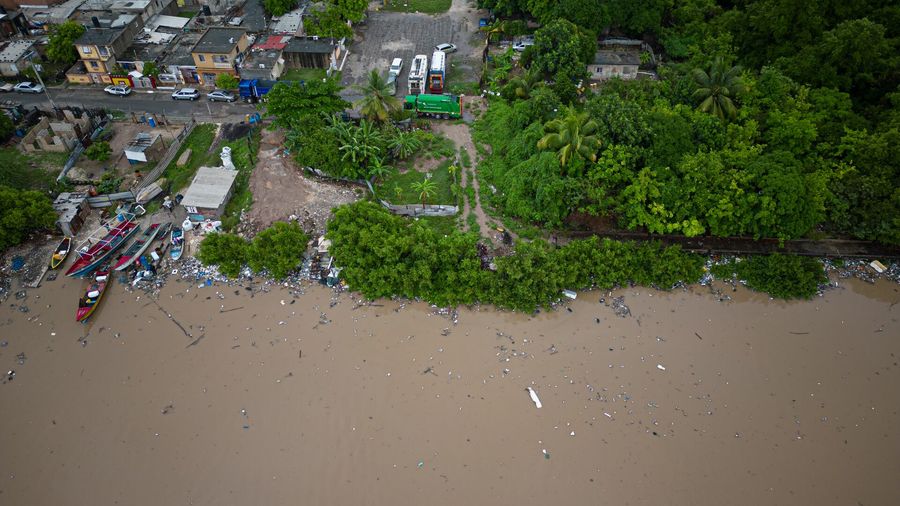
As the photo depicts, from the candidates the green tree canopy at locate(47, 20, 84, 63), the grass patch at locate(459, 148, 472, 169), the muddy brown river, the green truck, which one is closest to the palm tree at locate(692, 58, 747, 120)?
the muddy brown river

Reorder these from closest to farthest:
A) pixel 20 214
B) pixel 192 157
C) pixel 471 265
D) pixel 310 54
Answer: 1. pixel 471 265
2. pixel 20 214
3. pixel 192 157
4. pixel 310 54

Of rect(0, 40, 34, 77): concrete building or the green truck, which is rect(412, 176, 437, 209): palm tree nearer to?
the green truck

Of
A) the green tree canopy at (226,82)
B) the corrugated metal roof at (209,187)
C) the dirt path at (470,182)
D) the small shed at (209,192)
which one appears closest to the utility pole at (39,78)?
the green tree canopy at (226,82)

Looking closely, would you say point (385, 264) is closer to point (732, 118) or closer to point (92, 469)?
point (92, 469)

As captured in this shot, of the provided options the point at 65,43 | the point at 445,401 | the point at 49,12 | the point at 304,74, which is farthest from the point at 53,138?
the point at 445,401

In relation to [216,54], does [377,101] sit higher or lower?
higher

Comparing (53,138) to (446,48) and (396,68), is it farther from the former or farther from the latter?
(446,48)

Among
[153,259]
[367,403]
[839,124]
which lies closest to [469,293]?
[367,403]
